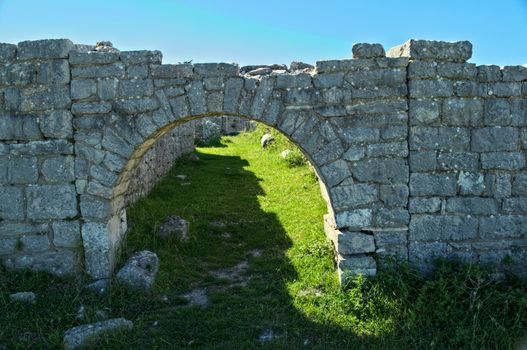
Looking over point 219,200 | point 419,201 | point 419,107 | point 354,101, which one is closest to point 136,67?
point 354,101

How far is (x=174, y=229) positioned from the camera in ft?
22.0

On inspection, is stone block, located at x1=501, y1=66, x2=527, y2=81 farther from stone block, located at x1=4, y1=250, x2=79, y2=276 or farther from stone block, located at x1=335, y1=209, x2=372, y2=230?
stone block, located at x1=4, y1=250, x2=79, y2=276

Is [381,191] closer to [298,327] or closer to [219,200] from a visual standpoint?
[298,327]

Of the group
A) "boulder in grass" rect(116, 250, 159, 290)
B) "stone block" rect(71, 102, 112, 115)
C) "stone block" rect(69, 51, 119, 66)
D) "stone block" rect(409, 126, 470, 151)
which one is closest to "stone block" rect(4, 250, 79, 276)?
"boulder in grass" rect(116, 250, 159, 290)

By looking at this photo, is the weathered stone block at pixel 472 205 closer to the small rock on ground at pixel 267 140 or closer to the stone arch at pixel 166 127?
the stone arch at pixel 166 127

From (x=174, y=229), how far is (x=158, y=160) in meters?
3.57

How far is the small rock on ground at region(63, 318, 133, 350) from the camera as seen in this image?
421 centimetres

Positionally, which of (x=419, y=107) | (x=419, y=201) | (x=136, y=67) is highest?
(x=136, y=67)

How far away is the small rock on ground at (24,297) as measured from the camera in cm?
497

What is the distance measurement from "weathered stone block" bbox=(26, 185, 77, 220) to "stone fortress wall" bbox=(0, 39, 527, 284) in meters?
0.23

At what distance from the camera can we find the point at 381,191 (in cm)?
520

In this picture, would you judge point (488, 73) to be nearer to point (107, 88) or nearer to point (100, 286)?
point (107, 88)

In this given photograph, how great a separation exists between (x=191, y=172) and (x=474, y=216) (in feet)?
25.4

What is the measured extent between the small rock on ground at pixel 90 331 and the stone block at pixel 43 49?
3.08 meters
